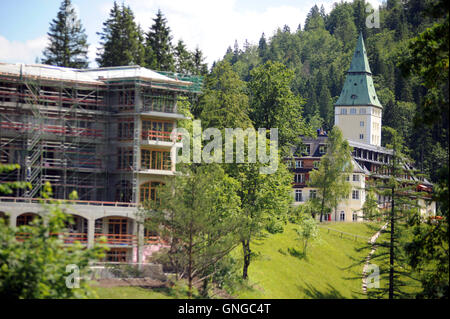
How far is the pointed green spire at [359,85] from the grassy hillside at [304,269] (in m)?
67.9

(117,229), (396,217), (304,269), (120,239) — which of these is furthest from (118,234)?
(396,217)

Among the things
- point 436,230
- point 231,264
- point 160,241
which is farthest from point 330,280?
point 436,230

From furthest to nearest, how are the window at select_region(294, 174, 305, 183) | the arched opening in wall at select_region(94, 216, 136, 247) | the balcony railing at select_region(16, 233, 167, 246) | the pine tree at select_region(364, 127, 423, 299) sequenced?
the window at select_region(294, 174, 305, 183) < the arched opening in wall at select_region(94, 216, 136, 247) < the balcony railing at select_region(16, 233, 167, 246) < the pine tree at select_region(364, 127, 423, 299)

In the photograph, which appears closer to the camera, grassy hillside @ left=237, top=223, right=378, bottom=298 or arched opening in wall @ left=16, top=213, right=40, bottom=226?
arched opening in wall @ left=16, top=213, right=40, bottom=226

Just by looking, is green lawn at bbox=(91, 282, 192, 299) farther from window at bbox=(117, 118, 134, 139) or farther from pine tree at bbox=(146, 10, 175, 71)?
pine tree at bbox=(146, 10, 175, 71)

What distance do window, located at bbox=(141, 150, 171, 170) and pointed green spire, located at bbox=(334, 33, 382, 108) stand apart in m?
91.6

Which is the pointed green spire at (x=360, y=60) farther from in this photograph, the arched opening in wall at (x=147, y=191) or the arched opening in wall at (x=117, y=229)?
the arched opening in wall at (x=117, y=229)

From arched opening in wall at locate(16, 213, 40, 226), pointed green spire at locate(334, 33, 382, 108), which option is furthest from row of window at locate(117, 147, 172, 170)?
pointed green spire at locate(334, 33, 382, 108)

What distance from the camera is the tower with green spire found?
493 feet

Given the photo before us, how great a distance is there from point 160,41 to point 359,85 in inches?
2382

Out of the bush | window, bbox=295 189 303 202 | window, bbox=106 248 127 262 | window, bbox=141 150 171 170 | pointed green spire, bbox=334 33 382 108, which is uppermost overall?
pointed green spire, bbox=334 33 382 108

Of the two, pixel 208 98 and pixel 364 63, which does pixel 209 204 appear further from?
pixel 364 63

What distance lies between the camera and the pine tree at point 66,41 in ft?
316

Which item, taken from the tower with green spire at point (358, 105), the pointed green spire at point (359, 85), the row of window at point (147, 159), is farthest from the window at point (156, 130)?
the pointed green spire at point (359, 85)
